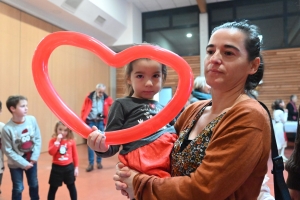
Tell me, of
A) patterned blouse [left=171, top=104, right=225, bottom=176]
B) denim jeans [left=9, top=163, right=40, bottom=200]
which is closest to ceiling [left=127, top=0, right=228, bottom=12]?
denim jeans [left=9, top=163, right=40, bottom=200]

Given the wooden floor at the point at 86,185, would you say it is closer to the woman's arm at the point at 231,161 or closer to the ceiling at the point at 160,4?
the woman's arm at the point at 231,161

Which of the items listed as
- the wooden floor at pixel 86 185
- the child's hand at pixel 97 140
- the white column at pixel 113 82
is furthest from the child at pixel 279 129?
the white column at pixel 113 82

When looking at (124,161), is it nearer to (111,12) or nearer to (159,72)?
(159,72)

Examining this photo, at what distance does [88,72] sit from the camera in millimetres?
7332

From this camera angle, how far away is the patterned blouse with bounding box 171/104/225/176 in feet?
2.89

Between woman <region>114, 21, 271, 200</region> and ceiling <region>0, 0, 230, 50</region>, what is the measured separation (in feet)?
16.7

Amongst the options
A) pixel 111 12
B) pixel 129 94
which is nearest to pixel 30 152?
pixel 129 94

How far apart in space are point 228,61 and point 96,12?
5.89 metres

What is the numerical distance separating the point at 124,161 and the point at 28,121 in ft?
6.67

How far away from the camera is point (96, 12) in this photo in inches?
246

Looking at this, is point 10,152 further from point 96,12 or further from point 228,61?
point 96,12

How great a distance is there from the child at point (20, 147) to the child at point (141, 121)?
68.2 inches

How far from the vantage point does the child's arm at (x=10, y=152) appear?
8.04 ft

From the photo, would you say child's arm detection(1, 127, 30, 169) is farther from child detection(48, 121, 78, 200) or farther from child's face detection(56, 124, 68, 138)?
child's face detection(56, 124, 68, 138)
